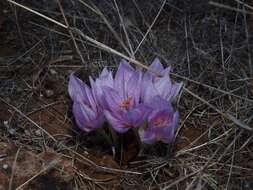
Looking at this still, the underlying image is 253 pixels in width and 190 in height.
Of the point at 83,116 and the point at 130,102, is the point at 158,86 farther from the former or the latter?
the point at 83,116

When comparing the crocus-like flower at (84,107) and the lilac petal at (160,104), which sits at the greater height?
the lilac petal at (160,104)

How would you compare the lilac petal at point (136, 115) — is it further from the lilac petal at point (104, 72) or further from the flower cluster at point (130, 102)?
the lilac petal at point (104, 72)

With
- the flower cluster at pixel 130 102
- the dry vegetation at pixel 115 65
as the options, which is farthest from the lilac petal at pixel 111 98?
the dry vegetation at pixel 115 65

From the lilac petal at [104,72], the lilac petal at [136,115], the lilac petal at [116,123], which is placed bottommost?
the lilac petal at [116,123]

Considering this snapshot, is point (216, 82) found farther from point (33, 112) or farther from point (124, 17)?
point (33, 112)

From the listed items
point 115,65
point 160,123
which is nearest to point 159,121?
point 160,123

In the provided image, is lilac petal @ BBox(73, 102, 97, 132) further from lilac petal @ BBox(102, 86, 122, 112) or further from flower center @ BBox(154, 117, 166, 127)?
flower center @ BBox(154, 117, 166, 127)
